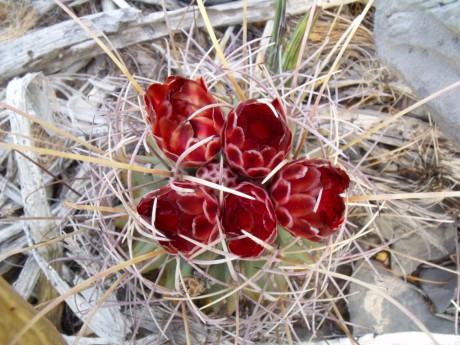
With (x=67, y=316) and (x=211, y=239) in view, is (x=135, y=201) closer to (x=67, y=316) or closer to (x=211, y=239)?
(x=211, y=239)

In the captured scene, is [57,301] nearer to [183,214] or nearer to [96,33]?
[183,214]

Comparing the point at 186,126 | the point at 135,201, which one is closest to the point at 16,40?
the point at 135,201

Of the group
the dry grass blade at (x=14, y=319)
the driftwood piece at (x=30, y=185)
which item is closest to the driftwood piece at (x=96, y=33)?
the driftwood piece at (x=30, y=185)

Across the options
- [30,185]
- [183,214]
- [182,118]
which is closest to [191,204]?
[183,214]

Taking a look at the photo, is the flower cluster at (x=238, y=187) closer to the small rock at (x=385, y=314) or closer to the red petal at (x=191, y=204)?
the red petal at (x=191, y=204)

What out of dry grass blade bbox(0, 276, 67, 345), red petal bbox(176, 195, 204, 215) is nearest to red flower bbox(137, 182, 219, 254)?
red petal bbox(176, 195, 204, 215)

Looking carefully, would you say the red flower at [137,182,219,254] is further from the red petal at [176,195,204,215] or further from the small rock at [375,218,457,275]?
the small rock at [375,218,457,275]
